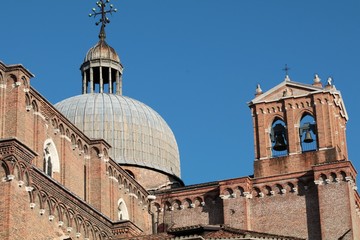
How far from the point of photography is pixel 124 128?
157ft

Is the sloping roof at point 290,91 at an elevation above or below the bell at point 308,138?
above

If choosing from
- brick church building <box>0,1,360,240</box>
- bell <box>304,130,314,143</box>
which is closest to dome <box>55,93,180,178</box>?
brick church building <box>0,1,360,240</box>

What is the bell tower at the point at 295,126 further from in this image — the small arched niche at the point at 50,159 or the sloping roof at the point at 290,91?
the small arched niche at the point at 50,159

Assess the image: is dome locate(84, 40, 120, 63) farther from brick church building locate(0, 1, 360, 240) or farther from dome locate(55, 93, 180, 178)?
dome locate(55, 93, 180, 178)

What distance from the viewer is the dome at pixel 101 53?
2005 inches

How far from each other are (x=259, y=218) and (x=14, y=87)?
47.4ft

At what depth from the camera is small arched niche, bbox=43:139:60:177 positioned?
118ft

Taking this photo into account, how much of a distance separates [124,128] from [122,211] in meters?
6.86

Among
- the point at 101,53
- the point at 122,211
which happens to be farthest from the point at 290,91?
the point at 101,53

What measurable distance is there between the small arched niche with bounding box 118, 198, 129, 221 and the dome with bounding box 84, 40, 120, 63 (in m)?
11.3

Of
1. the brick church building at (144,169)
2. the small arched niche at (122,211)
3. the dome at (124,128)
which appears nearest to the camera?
the brick church building at (144,169)

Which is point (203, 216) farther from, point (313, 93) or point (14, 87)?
point (14, 87)

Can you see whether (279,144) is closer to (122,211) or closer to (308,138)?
(308,138)

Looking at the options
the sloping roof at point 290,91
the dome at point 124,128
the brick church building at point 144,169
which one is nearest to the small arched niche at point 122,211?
the brick church building at point 144,169
